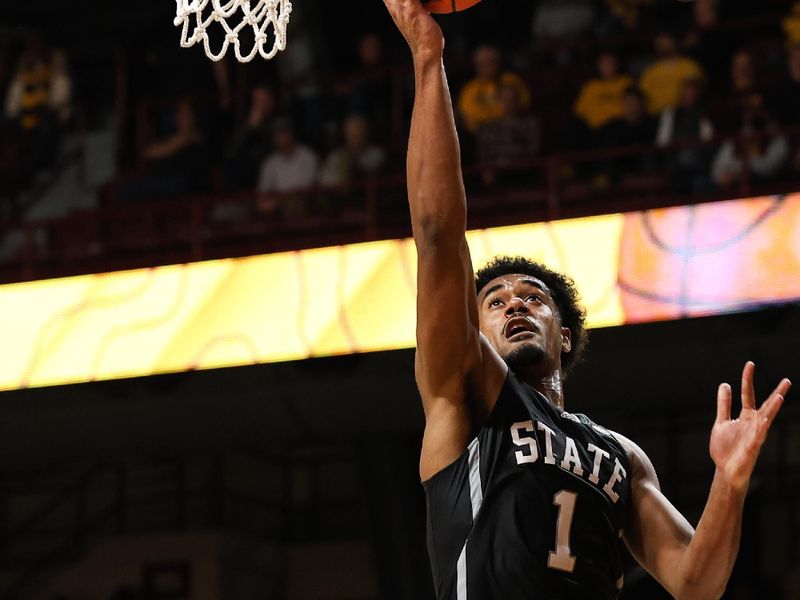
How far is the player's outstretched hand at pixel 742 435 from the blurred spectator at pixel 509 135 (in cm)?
714

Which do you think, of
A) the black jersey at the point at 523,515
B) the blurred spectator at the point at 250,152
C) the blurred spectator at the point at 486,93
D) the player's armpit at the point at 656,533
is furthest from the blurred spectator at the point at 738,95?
the black jersey at the point at 523,515

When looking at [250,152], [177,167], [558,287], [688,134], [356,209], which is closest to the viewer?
[558,287]

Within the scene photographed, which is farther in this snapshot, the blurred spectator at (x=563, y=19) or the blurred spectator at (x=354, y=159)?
the blurred spectator at (x=563, y=19)

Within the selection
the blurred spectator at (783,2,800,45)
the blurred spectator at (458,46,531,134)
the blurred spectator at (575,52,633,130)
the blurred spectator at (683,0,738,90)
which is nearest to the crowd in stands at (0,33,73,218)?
the blurred spectator at (458,46,531,134)

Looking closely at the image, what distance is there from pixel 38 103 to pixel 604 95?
560cm

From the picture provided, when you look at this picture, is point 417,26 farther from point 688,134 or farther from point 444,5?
point 688,134

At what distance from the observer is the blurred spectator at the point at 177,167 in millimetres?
11328

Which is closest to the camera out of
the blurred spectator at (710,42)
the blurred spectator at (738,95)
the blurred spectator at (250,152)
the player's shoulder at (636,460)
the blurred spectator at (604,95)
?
the player's shoulder at (636,460)

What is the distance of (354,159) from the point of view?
10.8m

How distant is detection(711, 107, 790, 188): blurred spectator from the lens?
9281 millimetres

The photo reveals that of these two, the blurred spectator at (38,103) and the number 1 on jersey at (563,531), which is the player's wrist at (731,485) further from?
the blurred spectator at (38,103)

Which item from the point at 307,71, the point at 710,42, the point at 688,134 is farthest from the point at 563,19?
the point at 688,134

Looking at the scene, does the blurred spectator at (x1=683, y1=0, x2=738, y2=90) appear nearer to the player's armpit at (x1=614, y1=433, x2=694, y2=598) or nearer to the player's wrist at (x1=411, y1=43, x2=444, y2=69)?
the player's armpit at (x1=614, y1=433, x2=694, y2=598)

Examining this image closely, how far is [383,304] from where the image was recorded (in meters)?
8.94
